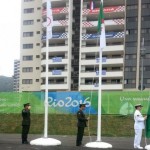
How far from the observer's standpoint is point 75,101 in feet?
99.4

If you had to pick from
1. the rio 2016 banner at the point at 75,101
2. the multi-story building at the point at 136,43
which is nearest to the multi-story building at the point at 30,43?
the multi-story building at the point at 136,43

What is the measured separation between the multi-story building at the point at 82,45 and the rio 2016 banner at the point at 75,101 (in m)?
45.5

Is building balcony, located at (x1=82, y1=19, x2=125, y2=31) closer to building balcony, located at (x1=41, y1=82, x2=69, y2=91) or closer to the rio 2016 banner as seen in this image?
building balcony, located at (x1=41, y1=82, x2=69, y2=91)

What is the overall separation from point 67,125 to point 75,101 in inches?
134

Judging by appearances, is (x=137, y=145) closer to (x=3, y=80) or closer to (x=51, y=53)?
(x=51, y=53)

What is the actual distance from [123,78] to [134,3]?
1443 centimetres

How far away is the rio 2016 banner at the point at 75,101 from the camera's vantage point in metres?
28.7

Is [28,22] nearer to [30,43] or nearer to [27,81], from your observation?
[30,43]

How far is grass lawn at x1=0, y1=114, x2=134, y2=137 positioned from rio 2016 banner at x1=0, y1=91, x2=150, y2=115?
0.69 metres

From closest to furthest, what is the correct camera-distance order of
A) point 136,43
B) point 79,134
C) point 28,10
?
point 79,134 < point 136,43 < point 28,10

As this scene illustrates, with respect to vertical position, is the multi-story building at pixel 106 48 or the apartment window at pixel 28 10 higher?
the apartment window at pixel 28 10

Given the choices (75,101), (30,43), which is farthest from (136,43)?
(75,101)

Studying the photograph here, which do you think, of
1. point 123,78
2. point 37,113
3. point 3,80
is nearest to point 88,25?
point 123,78

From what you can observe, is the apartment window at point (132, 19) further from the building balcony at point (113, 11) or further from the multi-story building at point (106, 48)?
the building balcony at point (113, 11)
